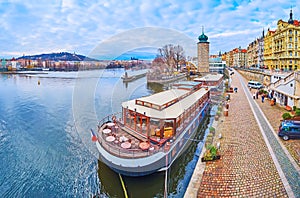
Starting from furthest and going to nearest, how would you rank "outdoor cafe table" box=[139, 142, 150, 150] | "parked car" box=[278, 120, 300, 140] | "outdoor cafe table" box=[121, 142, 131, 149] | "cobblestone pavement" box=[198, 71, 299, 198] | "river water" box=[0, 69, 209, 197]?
1. "parked car" box=[278, 120, 300, 140]
2. "outdoor cafe table" box=[121, 142, 131, 149]
3. "outdoor cafe table" box=[139, 142, 150, 150]
4. "river water" box=[0, 69, 209, 197]
5. "cobblestone pavement" box=[198, 71, 299, 198]

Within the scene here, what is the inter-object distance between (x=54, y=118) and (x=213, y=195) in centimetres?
1758

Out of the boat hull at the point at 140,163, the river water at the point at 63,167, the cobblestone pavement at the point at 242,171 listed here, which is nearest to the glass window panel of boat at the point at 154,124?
the boat hull at the point at 140,163

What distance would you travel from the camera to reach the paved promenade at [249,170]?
7.31 m

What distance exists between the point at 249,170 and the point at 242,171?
1.09 ft

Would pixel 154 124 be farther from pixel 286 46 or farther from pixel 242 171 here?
pixel 286 46

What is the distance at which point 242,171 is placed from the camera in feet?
28.1

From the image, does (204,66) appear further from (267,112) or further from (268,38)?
(267,112)

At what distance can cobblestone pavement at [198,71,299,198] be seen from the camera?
24.0 feet

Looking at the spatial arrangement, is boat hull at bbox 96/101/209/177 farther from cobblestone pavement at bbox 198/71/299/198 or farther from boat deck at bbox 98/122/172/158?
cobblestone pavement at bbox 198/71/299/198

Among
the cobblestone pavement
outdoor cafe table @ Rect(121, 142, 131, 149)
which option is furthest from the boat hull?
the cobblestone pavement

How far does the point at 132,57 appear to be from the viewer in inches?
481

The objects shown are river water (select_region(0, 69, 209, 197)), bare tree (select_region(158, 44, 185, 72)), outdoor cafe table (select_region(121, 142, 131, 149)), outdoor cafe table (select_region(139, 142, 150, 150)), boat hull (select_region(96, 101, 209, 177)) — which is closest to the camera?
boat hull (select_region(96, 101, 209, 177))

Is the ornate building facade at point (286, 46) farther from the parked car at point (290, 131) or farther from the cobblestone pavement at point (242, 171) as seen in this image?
the cobblestone pavement at point (242, 171)

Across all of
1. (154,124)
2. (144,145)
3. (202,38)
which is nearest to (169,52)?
(154,124)
